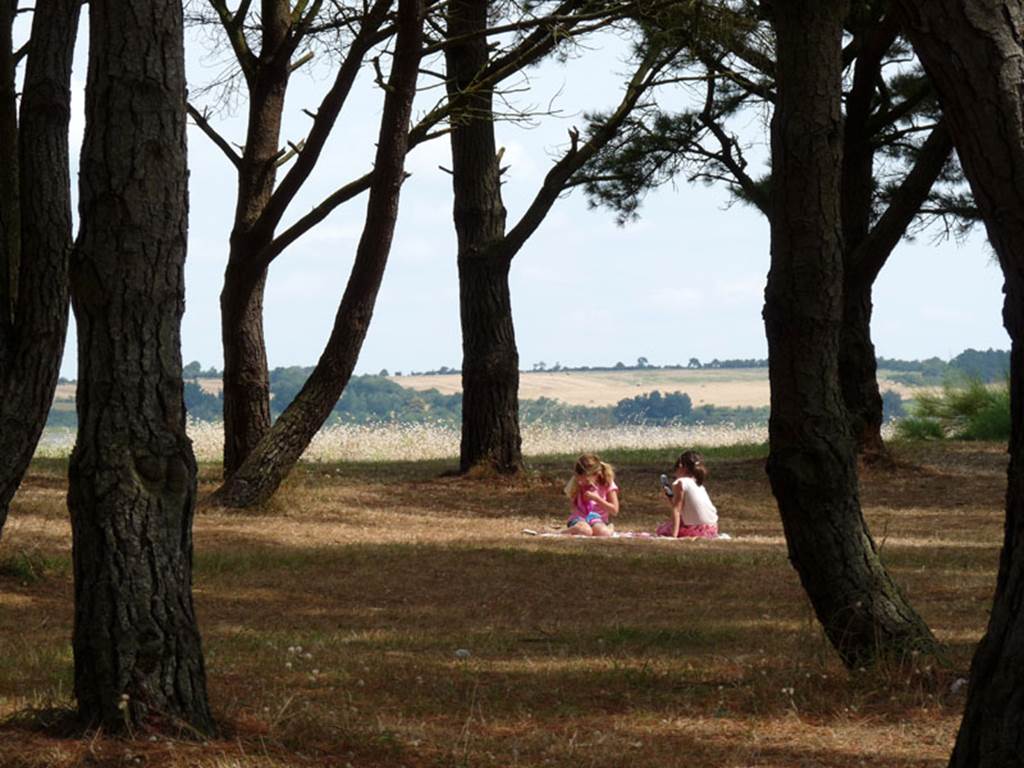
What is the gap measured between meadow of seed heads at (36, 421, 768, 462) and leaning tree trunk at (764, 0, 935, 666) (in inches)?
607

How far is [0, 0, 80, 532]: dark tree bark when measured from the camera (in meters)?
7.53

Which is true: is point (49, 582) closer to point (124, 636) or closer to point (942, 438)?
point (124, 636)

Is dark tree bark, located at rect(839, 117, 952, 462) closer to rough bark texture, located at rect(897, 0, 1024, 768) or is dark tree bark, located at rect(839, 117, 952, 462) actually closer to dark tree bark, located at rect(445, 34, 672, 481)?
dark tree bark, located at rect(445, 34, 672, 481)

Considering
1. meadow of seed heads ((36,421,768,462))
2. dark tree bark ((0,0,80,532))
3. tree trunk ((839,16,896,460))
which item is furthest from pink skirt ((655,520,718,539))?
meadow of seed heads ((36,421,768,462))

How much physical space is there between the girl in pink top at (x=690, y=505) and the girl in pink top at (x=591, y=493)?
53 centimetres

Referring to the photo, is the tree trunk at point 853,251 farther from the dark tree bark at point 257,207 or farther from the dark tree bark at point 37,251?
the dark tree bark at point 37,251

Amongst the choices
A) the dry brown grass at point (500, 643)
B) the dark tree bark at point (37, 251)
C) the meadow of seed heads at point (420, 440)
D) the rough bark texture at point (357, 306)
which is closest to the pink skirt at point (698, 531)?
the dry brown grass at point (500, 643)

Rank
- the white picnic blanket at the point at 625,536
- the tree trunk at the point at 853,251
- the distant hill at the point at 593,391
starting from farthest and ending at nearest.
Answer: the distant hill at the point at 593,391 → the tree trunk at the point at 853,251 → the white picnic blanket at the point at 625,536

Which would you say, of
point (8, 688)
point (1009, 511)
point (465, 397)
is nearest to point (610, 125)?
point (465, 397)

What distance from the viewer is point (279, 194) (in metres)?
13.1

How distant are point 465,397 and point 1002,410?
10510mm

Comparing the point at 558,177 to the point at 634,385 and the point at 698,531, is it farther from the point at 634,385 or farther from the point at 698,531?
the point at 634,385

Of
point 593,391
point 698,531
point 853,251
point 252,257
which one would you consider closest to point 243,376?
point 252,257

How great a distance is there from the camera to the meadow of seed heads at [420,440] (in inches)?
893
